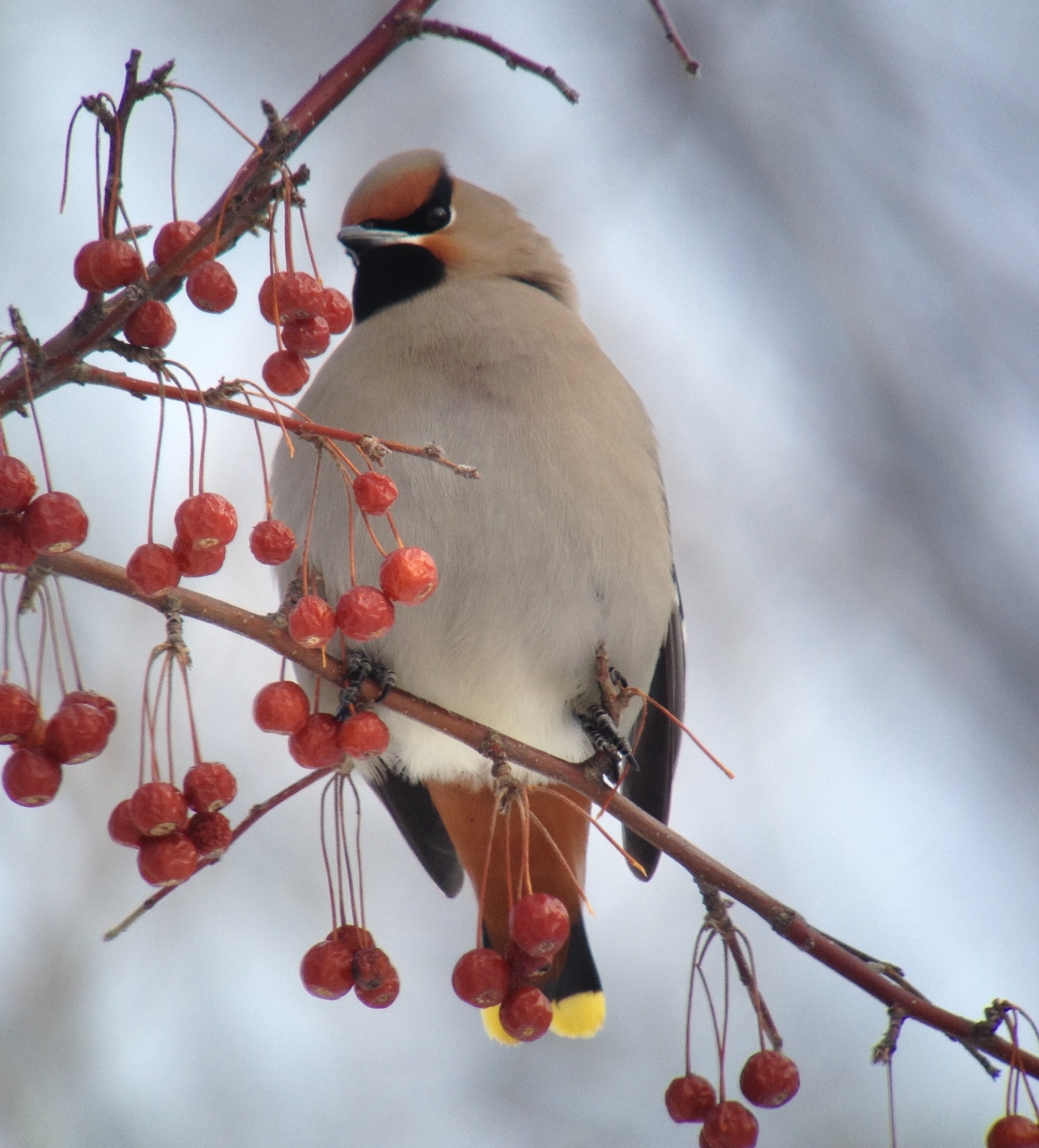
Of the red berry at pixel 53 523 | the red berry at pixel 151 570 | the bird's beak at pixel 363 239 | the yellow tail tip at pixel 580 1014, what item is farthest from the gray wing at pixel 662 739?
the red berry at pixel 53 523

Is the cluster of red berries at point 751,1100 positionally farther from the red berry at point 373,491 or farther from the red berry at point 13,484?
the red berry at point 13,484

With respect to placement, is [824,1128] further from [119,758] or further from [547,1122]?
[119,758]

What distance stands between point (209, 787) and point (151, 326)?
602mm

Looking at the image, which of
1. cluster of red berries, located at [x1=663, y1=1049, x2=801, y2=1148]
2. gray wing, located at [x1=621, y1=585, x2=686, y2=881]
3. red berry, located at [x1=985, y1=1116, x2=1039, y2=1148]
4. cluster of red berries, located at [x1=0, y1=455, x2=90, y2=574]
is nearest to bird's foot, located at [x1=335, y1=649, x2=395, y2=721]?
cluster of red berries, located at [x1=0, y1=455, x2=90, y2=574]

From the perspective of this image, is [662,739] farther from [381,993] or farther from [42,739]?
[42,739]

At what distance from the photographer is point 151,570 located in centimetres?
152

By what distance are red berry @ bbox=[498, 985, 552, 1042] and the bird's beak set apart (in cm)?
168

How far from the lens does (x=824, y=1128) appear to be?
460 centimetres

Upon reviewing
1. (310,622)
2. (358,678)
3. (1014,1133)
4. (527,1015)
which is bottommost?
(1014,1133)

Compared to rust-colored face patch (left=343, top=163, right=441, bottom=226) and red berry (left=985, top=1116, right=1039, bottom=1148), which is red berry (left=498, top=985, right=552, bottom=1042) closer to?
red berry (left=985, top=1116, right=1039, bottom=1148)

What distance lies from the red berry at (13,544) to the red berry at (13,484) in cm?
2

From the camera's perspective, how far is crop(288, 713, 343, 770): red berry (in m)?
1.90

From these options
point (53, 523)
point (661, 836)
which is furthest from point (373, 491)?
point (661, 836)

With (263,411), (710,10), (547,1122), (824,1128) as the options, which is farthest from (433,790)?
(710,10)
